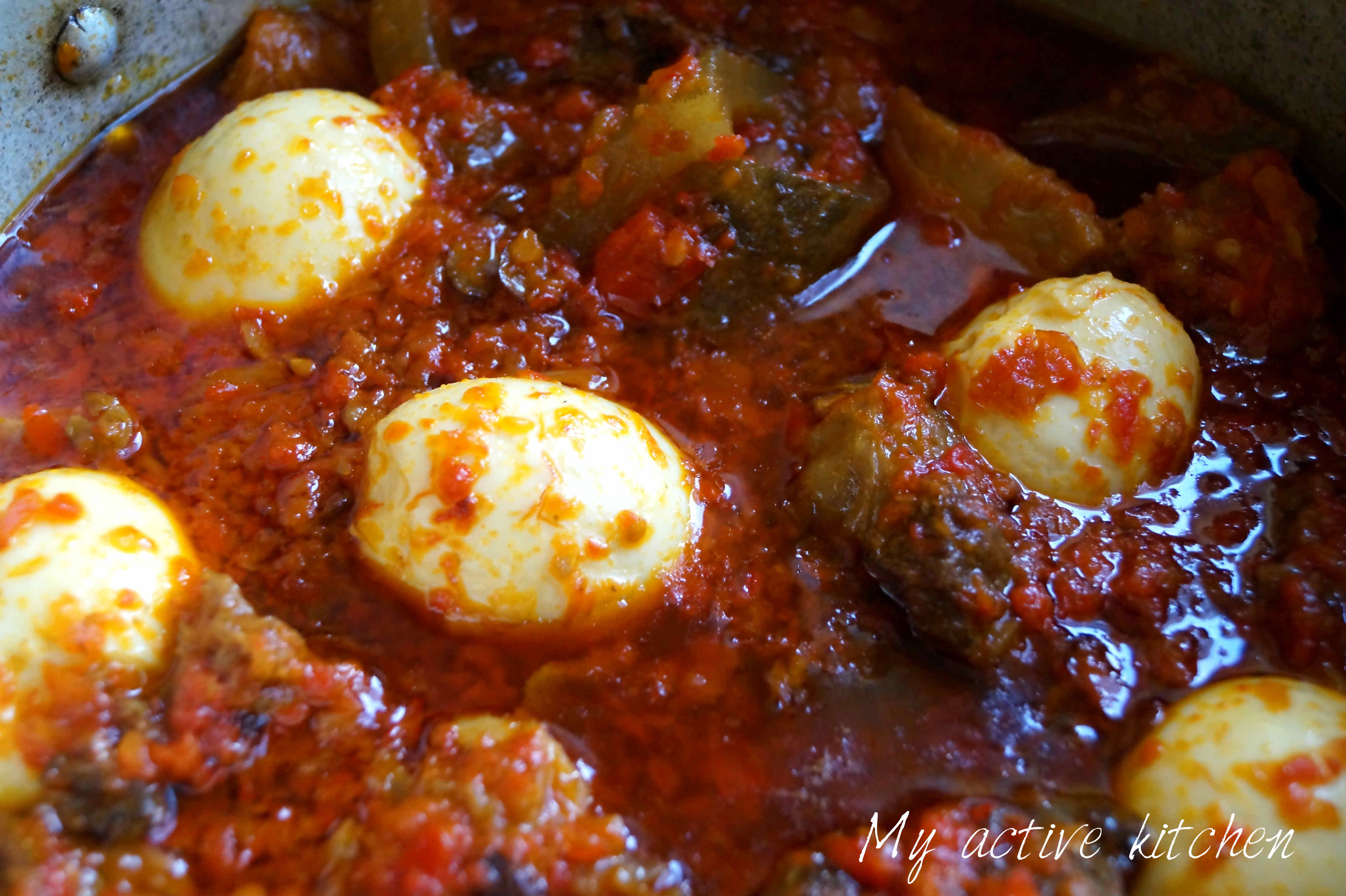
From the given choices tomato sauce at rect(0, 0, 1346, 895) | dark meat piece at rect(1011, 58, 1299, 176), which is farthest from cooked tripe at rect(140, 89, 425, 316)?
dark meat piece at rect(1011, 58, 1299, 176)

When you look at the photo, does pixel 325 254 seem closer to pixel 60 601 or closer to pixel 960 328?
pixel 60 601

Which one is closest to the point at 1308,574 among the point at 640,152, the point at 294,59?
the point at 640,152

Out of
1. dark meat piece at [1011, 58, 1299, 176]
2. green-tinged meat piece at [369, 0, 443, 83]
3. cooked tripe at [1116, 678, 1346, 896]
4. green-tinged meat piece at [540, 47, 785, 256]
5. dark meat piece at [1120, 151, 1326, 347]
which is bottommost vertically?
cooked tripe at [1116, 678, 1346, 896]

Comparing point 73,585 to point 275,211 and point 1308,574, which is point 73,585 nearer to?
point 275,211

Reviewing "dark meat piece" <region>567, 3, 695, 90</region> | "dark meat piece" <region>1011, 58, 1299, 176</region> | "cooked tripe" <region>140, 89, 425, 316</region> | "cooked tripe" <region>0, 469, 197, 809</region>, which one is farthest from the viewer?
"dark meat piece" <region>567, 3, 695, 90</region>

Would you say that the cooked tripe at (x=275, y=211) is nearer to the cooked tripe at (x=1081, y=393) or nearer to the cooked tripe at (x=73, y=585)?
the cooked tripe at (x=73, y=585)

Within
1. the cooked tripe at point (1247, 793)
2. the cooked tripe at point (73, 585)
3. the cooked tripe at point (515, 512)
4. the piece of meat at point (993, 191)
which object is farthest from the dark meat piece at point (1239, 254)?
the cooked tripe at point (73, 585)

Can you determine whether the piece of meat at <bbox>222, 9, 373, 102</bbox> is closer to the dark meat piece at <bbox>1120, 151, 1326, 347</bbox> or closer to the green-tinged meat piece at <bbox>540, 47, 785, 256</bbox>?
the green-tinged meat piece at <bbox>540, 47, 785, 256</bbox>

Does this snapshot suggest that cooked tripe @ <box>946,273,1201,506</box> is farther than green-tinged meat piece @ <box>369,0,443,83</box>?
No
